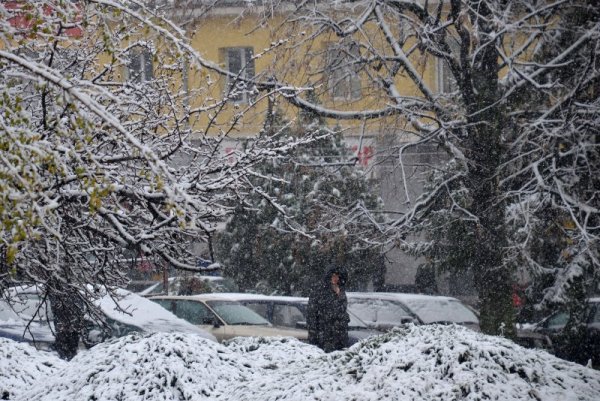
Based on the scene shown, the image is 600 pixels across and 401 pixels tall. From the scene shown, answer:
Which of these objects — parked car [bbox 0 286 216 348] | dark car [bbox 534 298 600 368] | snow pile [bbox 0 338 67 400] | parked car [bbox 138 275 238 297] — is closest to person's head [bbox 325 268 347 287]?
parked car [bbox 0 286 216 348]

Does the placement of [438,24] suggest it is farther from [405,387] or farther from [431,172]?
[405,387]

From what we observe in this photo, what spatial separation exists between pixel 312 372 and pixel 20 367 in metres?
3.04

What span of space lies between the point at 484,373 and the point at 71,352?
7640mm

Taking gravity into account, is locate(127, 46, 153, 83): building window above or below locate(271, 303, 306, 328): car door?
above

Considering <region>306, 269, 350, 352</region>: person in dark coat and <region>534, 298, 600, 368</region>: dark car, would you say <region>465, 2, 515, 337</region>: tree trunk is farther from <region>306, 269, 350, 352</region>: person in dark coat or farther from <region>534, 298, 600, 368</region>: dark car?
<region>534, 298, 600, 368</region>: dark car

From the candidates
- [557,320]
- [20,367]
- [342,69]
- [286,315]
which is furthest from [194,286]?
[20,367]

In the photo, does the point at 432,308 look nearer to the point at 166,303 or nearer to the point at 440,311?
the point at 440,311

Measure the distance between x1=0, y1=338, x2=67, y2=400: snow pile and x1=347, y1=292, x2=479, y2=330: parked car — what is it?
678 cm

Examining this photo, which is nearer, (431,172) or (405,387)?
(405,387)

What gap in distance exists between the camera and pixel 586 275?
14312 mm

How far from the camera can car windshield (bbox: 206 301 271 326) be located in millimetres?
13602

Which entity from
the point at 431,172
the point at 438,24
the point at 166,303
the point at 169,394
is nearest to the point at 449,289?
the point at 431,172

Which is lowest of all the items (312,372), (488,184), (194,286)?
(194,286)

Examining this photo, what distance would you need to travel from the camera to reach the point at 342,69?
40.1 ft
